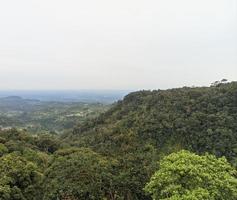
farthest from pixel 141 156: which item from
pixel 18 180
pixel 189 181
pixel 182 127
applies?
pixel 182 127

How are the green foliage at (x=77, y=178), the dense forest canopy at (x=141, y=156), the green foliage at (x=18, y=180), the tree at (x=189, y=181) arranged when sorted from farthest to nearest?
the green foliage at (x=18, y=180)
the green foliage at (x=77, y=178)
the dense forest canopy at (x=141, y=156)
the tree at (x=189, y=181)

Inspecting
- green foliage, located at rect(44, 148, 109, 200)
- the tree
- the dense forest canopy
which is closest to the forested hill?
the dense forest canopy

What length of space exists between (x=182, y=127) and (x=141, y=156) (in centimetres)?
1713

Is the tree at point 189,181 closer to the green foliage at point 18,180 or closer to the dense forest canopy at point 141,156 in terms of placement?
the dense forest canopy at point 141,156

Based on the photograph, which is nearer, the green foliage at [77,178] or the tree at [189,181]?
the tree at [189,181]

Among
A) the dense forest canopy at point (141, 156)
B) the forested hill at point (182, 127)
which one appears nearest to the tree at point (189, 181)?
the dense forest canopy at point (141, 156)

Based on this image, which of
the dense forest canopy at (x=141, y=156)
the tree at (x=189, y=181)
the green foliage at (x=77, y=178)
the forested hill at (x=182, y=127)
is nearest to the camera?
the tree at (x=189, y=181)

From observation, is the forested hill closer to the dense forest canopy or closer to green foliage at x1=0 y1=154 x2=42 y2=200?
the dense forest canopy

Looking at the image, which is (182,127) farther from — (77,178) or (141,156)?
(77,178)

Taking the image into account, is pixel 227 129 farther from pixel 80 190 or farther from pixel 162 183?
pixel 162 183

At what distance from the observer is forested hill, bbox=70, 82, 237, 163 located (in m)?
42.9

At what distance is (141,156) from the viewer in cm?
2997

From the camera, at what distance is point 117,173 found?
24219 mm

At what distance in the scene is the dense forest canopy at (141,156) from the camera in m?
14.1
